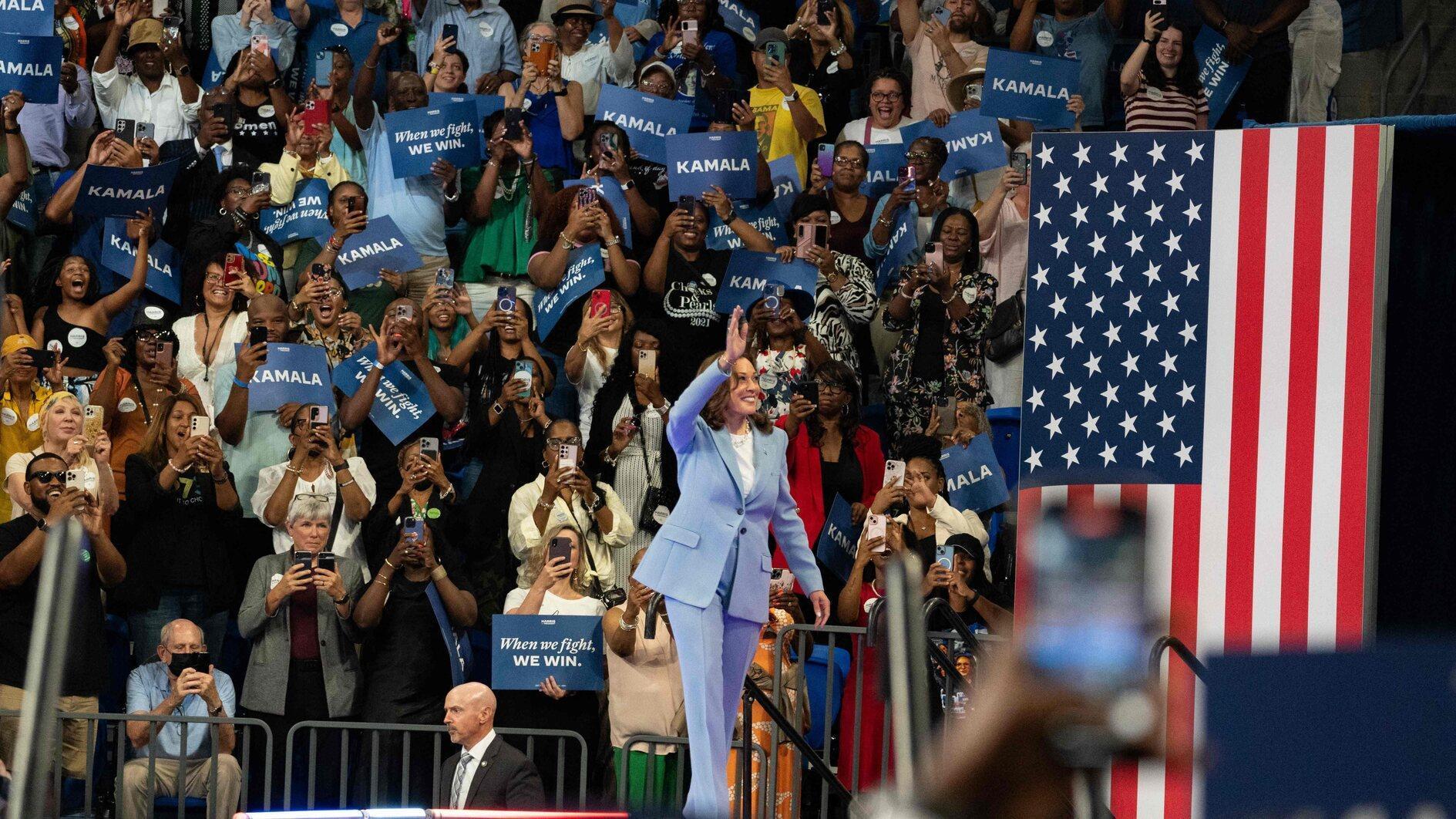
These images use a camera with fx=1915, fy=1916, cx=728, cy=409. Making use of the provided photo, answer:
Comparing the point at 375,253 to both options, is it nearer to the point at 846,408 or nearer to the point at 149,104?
the point at 149,104

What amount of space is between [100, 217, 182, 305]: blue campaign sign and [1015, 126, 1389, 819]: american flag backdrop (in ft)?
16.8

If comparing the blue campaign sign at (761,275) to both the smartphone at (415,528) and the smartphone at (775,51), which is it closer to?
the smartphone at (775,51)

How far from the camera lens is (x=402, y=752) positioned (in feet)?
26.6

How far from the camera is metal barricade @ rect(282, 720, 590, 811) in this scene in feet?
25.2

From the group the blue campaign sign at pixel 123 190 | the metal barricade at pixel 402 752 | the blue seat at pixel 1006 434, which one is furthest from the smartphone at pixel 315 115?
the blue seat at pixel 1006 434

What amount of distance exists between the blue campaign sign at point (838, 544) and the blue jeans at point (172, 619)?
2705 millimetres

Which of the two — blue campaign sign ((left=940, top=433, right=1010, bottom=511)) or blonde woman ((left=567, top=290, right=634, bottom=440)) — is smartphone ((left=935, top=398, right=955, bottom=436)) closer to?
blue campaign sign ((left=940, top=433, right=1010, bottom=511))

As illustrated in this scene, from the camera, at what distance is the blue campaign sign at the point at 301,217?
981 cm

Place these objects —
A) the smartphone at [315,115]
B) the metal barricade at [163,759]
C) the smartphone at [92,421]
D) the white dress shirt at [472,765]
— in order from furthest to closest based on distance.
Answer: the smartphone at [315,115], the smartphone at [92,421], the white dress shirt at [472,765], the metal barricade at [163,759]

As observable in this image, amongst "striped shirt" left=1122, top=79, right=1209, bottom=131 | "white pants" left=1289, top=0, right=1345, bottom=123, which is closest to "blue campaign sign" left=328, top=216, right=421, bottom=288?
"striped shirt" left=1122, top=79, right=1209, bottom=131

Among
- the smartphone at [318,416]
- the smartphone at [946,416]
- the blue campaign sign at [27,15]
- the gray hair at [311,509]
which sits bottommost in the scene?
the gray hair at [311,509]

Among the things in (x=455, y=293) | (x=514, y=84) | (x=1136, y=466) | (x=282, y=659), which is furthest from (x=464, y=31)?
(x=1136, y=466)

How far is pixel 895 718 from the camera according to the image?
158 centimetres

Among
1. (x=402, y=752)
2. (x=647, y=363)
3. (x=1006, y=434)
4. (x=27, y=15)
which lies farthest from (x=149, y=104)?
(x=1006, y=434)
